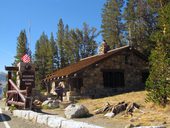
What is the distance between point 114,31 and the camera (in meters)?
70.7

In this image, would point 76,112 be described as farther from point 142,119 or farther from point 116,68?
point 116,68

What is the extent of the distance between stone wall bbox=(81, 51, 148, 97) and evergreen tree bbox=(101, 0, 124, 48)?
3459cm

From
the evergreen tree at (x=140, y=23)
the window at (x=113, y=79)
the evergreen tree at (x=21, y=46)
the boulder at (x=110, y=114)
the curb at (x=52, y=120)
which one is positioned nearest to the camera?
the curb at (x=52, y=120)

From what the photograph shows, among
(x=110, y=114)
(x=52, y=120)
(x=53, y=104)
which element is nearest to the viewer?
(x=52, y=120)

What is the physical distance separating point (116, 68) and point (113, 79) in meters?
1.06

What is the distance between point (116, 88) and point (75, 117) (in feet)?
→ 50.4

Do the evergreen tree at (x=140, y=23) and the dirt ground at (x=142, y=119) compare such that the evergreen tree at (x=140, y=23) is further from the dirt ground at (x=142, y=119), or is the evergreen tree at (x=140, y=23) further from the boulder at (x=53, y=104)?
the dirt ground at (x=142, y=119)

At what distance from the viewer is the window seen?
1308 inches

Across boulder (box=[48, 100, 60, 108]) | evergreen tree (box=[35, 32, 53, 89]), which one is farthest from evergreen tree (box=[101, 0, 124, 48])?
boulder (box=[48, 100, 60, 108])

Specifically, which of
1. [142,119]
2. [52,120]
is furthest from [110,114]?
[52,120]

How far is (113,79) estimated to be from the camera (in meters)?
33.4

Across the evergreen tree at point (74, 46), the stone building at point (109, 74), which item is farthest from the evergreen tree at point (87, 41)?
the stone building at point (109, 74)

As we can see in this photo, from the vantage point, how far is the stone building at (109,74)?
3231 cm

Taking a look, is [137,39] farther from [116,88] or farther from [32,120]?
[32,120]
